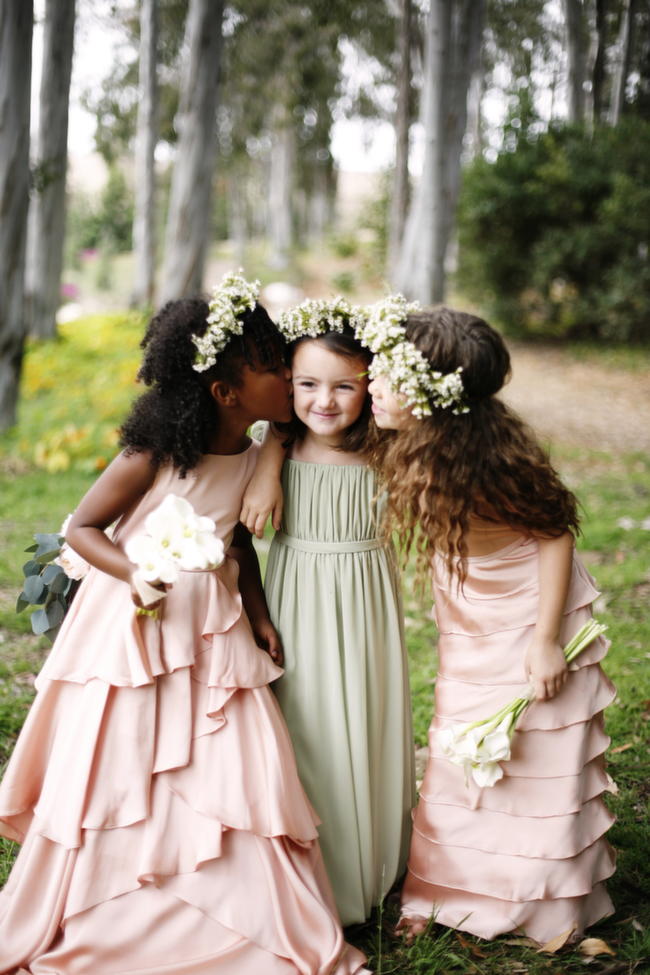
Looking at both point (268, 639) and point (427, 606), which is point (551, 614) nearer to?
point (268, 639)

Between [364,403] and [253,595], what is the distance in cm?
65

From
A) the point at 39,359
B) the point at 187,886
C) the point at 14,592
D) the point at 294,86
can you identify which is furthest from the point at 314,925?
the point at 294,86

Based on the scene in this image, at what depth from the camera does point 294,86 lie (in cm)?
2147

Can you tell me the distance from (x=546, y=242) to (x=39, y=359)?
27.8 ft

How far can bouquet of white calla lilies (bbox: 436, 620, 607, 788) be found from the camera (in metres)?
2.27

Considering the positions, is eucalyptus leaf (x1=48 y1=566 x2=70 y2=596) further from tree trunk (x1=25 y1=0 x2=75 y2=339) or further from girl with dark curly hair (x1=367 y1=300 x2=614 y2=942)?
tree trunk (x1=25 y1=0 x2=75 y2=339)

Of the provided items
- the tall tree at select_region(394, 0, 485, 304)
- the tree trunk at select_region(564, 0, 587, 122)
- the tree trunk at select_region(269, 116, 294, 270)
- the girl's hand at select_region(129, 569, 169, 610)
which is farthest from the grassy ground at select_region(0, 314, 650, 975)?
the tree trunk at select_region(269, 116, 294, 270)

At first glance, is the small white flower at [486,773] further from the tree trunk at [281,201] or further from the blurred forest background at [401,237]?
the tree trunk at [281,201]

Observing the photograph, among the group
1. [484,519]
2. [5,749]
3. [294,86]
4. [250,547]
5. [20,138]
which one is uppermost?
[294,86]

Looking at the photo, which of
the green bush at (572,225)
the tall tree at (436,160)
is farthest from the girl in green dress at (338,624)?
the green bush at (572,225)

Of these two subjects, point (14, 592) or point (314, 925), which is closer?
point (314, 925)

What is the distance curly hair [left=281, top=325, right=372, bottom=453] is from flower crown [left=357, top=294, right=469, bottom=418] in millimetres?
100

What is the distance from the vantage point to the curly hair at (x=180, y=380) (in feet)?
7.11

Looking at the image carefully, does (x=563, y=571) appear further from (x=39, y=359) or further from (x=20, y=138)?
(x=39, y=359)
